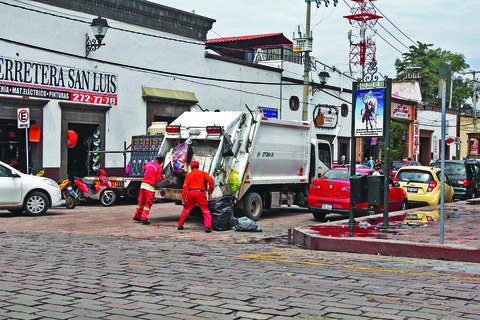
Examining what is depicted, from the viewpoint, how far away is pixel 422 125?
180ft

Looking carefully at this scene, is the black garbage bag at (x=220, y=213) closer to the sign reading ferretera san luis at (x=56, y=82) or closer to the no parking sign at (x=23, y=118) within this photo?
the no parking sign at (x=23, y=118)

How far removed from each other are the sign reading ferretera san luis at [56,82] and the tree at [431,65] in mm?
68181

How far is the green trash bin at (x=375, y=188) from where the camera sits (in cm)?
1229

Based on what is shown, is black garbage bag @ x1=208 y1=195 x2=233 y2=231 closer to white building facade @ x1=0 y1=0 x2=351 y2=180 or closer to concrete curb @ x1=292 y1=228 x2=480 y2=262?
concrete curb @ x1=292 y1=228 x2=480 y2=262

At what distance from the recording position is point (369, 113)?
13156 millimetres

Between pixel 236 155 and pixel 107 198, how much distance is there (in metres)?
7.09

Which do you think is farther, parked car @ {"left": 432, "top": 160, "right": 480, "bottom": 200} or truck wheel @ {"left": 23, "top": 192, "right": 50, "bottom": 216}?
parked car @ {"left": 432, "top": 160, "right": 480, "bottom": 200}

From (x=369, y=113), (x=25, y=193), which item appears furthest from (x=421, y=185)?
(x=25, y=193)

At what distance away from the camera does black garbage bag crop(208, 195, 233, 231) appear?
1438cm

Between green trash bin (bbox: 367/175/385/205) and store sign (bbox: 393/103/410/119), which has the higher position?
store sign (bbox: 393/103/410/119)

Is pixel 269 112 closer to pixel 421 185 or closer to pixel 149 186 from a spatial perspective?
pixel 421 185

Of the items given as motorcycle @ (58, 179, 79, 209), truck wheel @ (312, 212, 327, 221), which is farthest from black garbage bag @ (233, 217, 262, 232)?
motorcycle @ (58, 179, 79, 209)

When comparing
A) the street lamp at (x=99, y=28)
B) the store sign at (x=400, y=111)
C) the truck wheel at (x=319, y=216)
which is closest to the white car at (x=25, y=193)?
the truck wheel at (x=319, y=216)

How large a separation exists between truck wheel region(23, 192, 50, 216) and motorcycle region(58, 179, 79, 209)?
199 centimetres
